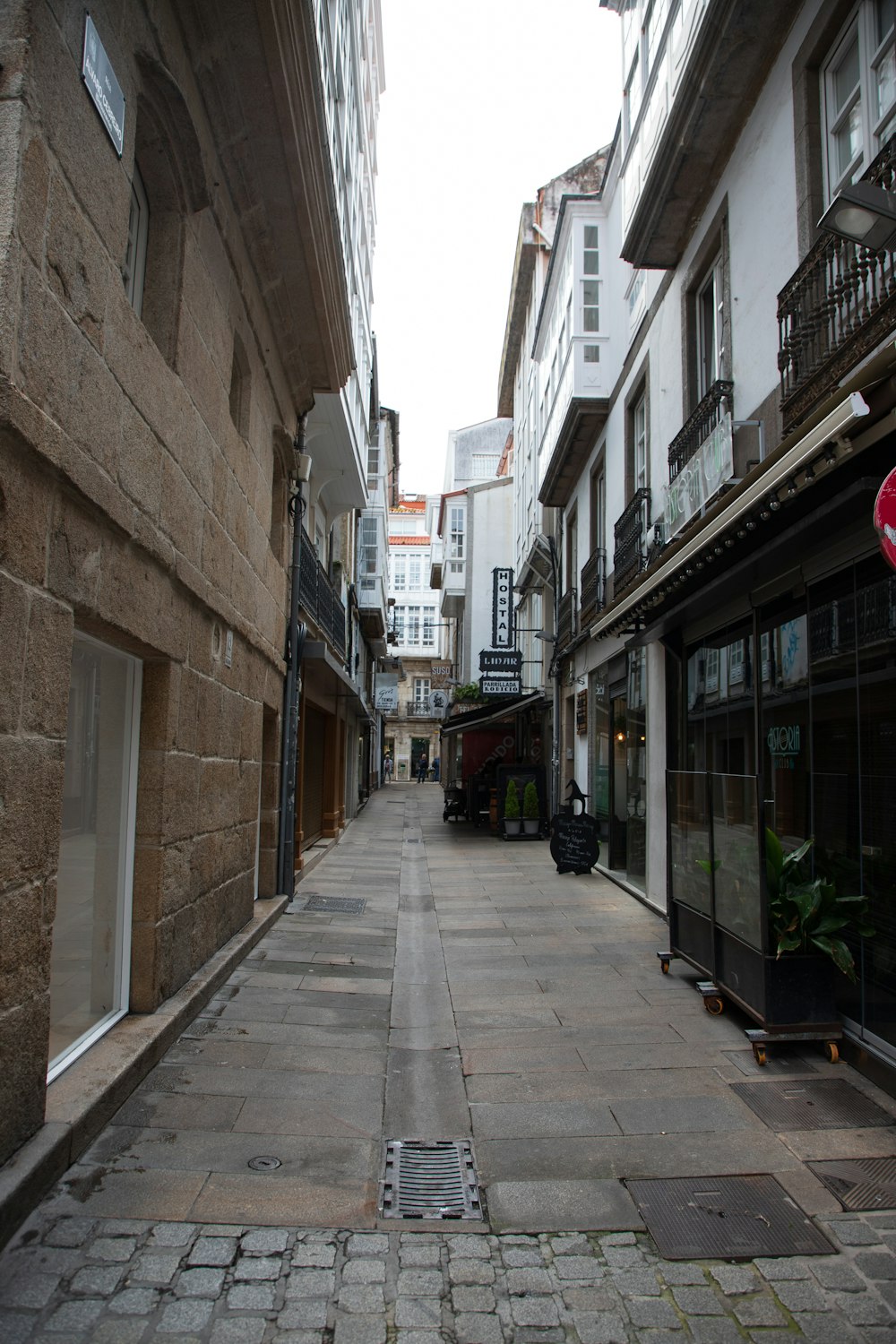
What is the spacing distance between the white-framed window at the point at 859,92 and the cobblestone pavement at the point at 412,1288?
5925 millimetres

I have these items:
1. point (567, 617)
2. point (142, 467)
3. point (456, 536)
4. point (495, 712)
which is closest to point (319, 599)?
point (567, 617)

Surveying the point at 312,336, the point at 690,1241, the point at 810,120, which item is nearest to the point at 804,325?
the point at 810,120

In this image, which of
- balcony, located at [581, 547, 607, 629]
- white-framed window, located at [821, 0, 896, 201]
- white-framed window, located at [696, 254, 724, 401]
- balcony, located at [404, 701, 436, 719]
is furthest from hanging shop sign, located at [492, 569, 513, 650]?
balcony, located at [404, 701, 436, 719]

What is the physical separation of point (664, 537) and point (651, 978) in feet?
16.1

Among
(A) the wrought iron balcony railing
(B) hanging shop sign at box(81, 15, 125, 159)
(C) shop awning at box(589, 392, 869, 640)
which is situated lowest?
(C) shop awning at box(589, 392, 869, 640)

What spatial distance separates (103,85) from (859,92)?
4.92 meters

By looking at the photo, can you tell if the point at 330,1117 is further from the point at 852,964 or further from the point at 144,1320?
the point at 852,964

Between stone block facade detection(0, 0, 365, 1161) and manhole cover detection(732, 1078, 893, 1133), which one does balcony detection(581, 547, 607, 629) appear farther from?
manhole cover detection(732, 1078, 893, 1133)

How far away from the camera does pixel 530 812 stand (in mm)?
18078

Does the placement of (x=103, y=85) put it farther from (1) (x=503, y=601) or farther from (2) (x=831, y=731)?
(1) (x=503, y=601)

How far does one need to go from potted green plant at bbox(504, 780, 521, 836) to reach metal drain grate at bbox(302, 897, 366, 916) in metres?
7.41

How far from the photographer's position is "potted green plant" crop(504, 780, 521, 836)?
58.7 feet

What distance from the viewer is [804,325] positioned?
6.13 meters

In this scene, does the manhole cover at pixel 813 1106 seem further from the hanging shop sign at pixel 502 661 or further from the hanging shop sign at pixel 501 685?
the hanging shop sign at pixel 502 661
